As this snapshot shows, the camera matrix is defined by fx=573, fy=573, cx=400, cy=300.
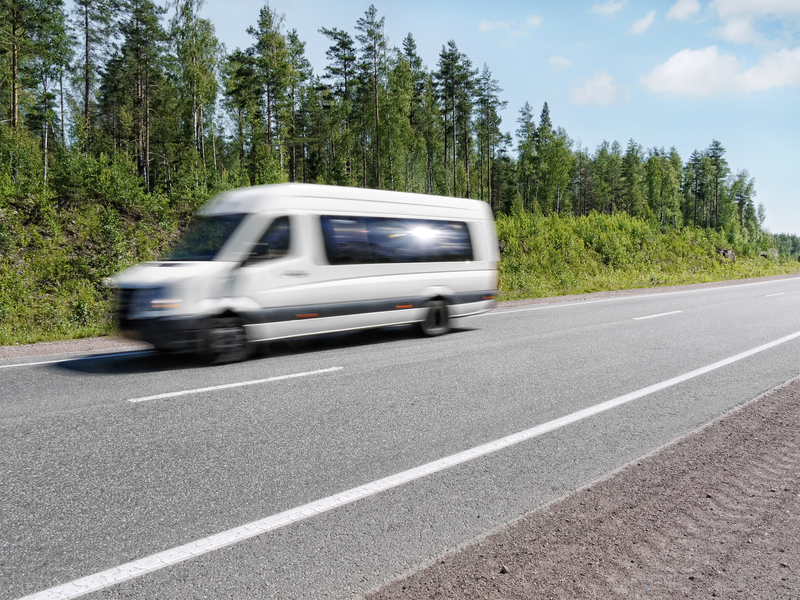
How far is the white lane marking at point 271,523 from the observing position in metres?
2.52

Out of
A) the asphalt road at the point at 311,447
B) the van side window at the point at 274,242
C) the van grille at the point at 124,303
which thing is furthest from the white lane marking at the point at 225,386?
the van grille at the point at 124,303

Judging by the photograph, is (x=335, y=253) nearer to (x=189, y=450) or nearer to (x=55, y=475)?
(x=189, y=450)

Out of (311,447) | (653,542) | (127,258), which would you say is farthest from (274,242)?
(127,258)

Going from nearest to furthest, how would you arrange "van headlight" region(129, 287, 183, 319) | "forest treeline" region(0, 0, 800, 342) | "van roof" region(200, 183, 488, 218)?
1. "van headlight" region(129, 287, 183, 319)
2. "van roof" region(200, 183, 488, 218)
3. "forest treeline" region(0, 0, 800, 342)

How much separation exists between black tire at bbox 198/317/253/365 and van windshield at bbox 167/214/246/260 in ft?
3.00

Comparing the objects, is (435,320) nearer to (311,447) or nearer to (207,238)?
(207,238)

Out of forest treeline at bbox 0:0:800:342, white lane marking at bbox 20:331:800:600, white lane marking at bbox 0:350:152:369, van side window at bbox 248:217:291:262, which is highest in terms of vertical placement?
forest treeline at bbox 0:0:800:342

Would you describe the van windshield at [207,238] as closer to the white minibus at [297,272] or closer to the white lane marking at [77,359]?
the white minibus at [297,272]

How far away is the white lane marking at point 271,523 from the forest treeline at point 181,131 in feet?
35.5

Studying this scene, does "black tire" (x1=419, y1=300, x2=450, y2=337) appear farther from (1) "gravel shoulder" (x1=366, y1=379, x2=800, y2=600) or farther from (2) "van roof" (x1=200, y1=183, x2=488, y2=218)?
(1) "gravel shoulder" (x1=366, y1=379, x2=800, y2=600)

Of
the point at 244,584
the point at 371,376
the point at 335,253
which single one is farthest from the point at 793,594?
the point at 335,253

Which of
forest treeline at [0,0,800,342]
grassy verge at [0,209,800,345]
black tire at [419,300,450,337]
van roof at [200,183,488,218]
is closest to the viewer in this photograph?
van roof at [200,183,488,218]

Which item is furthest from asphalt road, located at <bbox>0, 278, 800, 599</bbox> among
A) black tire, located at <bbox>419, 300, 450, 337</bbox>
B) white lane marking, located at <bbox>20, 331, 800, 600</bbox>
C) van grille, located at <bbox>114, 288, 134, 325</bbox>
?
black tire, located at <bbox>419, 300, 450, 337</bbox>

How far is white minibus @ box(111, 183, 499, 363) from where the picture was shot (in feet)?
24.1
